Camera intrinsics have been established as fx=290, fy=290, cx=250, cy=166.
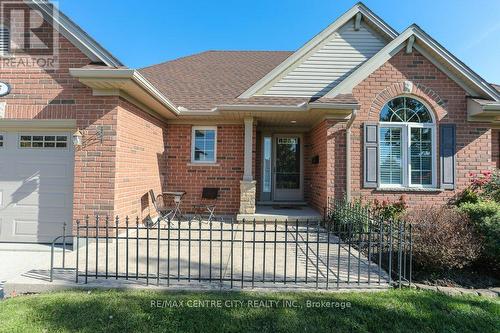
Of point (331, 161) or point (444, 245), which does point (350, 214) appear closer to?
point (331, 161)

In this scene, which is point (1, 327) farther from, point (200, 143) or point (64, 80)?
point (200, 143)

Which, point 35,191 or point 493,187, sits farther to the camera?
point 493,187

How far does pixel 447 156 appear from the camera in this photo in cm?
784

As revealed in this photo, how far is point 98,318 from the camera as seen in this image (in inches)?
125

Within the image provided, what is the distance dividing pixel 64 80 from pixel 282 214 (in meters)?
6.24

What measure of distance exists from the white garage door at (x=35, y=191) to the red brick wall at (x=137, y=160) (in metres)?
1.07

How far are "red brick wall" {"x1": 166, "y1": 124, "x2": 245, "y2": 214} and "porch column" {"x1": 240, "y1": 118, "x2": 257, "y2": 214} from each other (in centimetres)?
76

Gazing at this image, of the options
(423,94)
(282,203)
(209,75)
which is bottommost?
(282,203)

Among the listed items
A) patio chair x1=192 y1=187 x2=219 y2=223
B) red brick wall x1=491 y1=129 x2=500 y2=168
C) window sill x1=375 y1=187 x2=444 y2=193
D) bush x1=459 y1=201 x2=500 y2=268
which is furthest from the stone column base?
red brick wall x1=491 y1=129 x2=500 y2=168

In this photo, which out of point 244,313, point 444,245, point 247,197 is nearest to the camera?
point 244,313

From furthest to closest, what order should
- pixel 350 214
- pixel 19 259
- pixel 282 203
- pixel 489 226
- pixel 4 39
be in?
1. pixel 282 203
2. pixel 350 214
3. pixel 4 39
4. pixel 19 259
5. pixel 489 226

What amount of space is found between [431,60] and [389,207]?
419 centimetres

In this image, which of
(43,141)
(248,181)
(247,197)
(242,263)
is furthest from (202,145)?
(242,263)

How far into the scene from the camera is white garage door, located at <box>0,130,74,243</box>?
6188 millimetres
